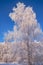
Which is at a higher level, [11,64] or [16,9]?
[16,9]

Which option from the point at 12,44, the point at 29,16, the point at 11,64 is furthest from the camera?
the point at 11,64

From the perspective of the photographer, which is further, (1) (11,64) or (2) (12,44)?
(1) (11,64)

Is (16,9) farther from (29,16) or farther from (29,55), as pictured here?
(29,55)

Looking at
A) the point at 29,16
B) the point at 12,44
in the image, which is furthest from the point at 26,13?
the point at 12,44

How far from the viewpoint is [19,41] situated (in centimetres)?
1855

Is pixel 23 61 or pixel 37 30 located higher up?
pixel 37 30

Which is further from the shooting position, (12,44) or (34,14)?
(34,14)

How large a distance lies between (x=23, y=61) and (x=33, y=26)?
2788 millimetres

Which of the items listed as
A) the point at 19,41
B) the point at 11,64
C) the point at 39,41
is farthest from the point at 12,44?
the point at 11,64

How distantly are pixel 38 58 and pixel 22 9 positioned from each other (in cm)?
406

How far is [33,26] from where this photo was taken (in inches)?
755

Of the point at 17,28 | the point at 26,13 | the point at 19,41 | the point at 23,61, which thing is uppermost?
the point at 26,13

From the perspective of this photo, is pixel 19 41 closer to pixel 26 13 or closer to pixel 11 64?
pixel 26 13

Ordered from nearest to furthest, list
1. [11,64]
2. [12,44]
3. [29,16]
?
[12,44] < [29,16] < [11,64]
